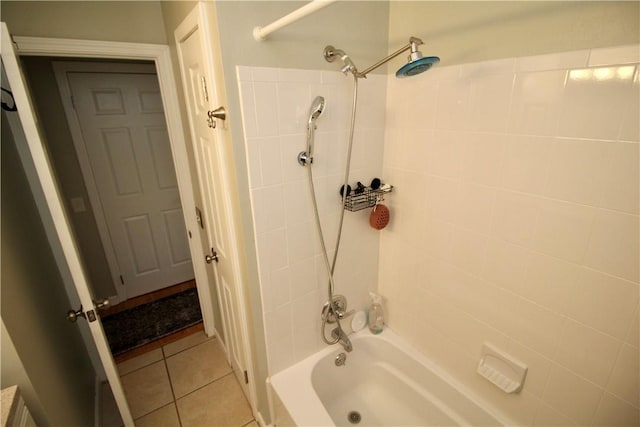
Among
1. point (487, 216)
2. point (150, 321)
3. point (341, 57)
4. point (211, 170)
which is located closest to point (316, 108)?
point (341, 57)

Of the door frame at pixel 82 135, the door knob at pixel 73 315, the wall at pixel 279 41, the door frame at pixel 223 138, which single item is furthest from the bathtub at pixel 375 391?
the door frame at pixel 82 135

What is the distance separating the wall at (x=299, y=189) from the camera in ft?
3.51

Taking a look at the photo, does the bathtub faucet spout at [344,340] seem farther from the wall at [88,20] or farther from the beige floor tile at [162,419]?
the wall at [88,20]

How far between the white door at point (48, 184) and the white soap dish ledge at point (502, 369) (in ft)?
5.34

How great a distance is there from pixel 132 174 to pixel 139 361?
1489mm

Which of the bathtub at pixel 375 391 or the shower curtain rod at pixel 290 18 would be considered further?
the bathtub at pixel 375 391

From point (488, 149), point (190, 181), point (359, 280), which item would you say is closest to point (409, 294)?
point (359, 280)

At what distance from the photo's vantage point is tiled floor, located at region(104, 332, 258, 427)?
1.63 m

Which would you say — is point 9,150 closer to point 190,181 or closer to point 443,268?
point 190,181

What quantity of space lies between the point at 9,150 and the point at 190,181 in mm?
768

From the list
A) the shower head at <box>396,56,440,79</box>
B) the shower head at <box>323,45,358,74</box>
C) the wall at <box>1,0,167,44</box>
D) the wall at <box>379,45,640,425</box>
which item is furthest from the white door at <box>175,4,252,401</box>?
the wall at <box>379,45,640,425</box>

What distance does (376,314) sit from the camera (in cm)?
165

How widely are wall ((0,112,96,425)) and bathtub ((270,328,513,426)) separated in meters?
0.86

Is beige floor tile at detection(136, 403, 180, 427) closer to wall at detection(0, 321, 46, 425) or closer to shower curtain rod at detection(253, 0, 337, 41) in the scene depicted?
wall at detection(0, 321, 46, 425)
